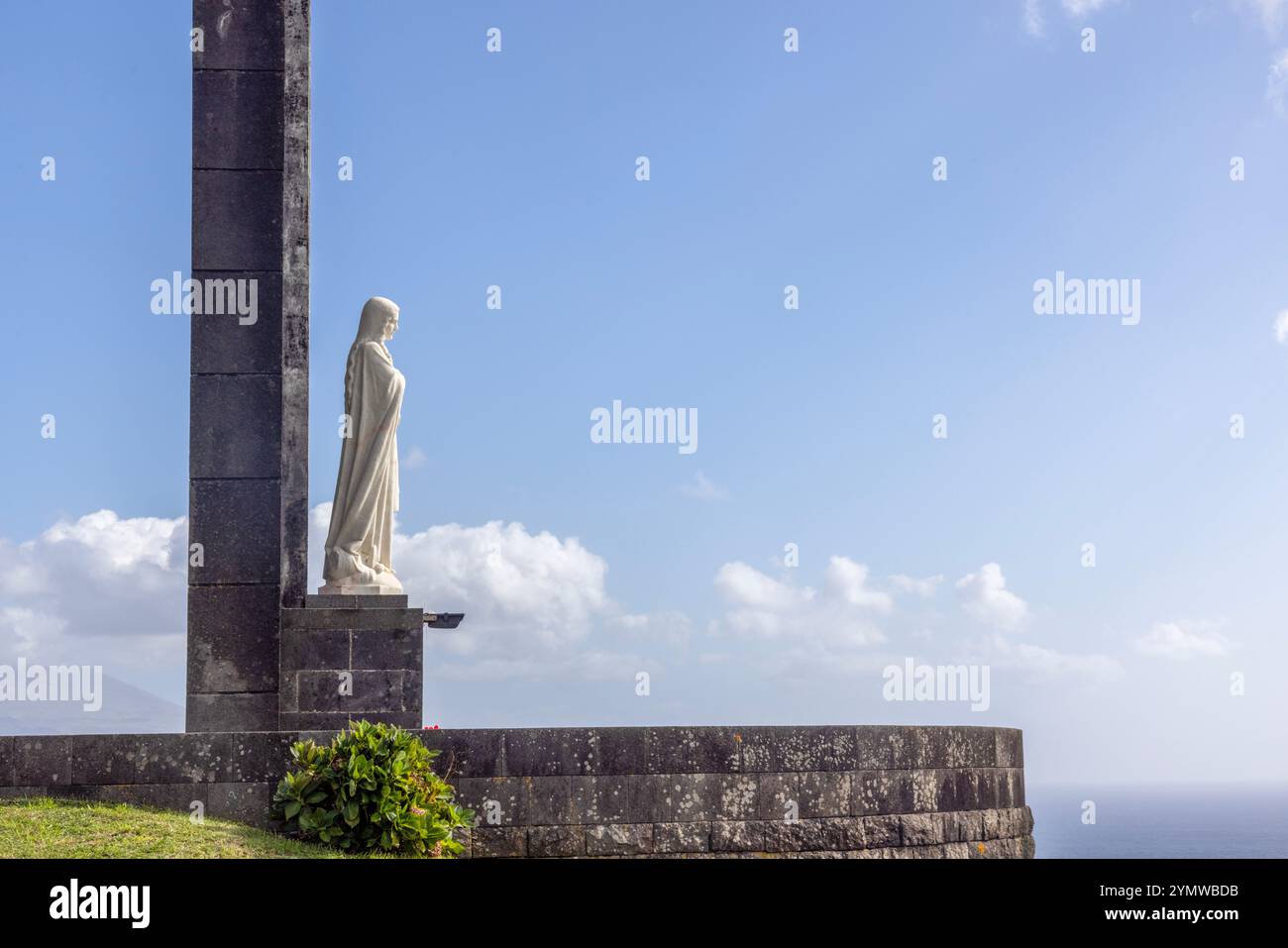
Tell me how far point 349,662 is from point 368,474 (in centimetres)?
177

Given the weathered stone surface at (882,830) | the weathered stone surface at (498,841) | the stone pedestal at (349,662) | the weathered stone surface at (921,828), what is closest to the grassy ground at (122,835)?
the weathered stone surface at (498,841)

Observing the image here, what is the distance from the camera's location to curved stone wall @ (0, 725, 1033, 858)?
10516mm

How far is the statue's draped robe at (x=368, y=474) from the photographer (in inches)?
532

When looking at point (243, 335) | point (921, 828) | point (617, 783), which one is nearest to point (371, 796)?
point (617, 783)

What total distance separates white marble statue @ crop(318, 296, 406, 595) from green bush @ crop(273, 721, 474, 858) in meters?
3.28

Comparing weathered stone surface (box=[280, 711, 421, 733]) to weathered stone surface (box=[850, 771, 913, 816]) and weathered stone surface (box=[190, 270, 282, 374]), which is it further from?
weathered stone surface (box=[850, 771, 913, 816])

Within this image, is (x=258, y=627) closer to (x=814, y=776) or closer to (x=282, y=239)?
(x=282, y=239)

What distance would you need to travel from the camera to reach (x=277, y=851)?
30.9ft

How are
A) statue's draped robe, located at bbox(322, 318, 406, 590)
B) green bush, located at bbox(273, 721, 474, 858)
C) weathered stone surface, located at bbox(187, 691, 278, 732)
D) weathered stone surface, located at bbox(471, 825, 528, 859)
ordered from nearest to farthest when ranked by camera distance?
green bush, located at bbox(273, 721, 474, 858)
weathered stone surface, located at bbox(471, 825, 528, 859)
weathered stone surface, located at bbox(187, 691, 278, 732)
statue's draped robe, located at bbox(322, 318, 406, 590)

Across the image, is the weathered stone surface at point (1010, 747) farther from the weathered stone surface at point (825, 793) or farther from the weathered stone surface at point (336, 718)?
the weathered stone surface at point (336, 718)

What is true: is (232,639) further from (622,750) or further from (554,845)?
(622,750)

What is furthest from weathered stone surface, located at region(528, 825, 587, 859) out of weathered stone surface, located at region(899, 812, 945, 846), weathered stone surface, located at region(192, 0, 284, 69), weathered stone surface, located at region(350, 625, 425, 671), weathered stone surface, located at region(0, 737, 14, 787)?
weathered stone surface, located at region(192, 0, 284, 69)
